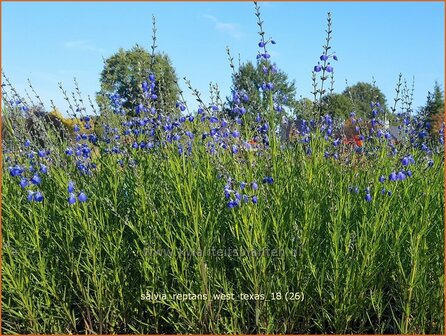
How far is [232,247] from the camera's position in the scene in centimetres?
343

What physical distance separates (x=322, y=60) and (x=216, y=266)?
5.46 ft

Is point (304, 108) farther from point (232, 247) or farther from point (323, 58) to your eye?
point (232, 247)

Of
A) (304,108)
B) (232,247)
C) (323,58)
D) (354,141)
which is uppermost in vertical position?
(323,58)

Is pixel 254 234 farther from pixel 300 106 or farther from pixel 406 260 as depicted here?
pixel 300 106

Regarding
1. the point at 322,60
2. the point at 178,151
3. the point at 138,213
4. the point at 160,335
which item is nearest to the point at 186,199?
the point at 138,213

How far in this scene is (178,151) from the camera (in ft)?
12.1

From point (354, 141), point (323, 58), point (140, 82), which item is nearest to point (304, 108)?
point (354, 141)

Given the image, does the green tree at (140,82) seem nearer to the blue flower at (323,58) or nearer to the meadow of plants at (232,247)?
the meadow of plants at (232,247)

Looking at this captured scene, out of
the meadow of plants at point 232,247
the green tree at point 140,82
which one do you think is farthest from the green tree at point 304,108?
the green tree at point 140,82

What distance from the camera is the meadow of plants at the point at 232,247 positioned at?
3072 mm

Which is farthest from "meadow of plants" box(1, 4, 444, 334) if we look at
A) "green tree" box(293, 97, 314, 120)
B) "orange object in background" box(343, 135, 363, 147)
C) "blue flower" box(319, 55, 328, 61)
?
"orange object in background" box(343, 135, 363, 147)

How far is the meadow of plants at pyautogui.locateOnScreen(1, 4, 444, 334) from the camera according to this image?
3072 millimetres

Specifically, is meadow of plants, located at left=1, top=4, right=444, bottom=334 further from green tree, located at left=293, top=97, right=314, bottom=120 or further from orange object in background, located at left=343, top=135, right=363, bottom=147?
orange object in background, located at left=343, top=135, right=363, bottom=147

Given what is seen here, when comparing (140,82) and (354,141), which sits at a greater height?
(140,82)
